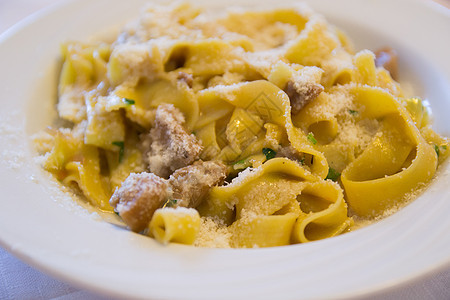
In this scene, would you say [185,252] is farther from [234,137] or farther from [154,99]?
[154,99]

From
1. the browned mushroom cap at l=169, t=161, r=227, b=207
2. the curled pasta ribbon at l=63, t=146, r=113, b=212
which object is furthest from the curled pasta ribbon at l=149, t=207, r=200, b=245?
the curled pasta ribbon at l=63, t=146, r=113, b=212

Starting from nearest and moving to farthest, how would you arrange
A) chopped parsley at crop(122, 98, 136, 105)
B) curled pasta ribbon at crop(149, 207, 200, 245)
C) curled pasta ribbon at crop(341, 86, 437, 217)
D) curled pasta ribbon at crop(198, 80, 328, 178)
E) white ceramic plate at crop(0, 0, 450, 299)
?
1. white ceramic plate at crop(0, 0, 450, 299)
2. curled pasta ribbon at crop(149, 207, 200, 245)
3. curled pasta ribbon at crop(341, 86, 437, 217)
4. curled pasta ribbon at crop(198, 80, 328, 178)
5. chopped parsley at crop(122, 98, 136, 105)

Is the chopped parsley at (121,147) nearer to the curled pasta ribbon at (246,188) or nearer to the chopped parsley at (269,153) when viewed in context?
the curled pasta ribbon at (246,188)

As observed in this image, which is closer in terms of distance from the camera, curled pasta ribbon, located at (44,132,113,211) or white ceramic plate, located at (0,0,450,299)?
white ceramic plate, located at (0,0,450,299)

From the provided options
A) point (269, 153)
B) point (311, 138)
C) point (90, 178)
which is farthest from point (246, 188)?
point (90, 178)

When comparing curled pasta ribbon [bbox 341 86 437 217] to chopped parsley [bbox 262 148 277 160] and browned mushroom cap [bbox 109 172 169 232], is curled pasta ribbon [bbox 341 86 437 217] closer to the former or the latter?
chopped parsley [bbox 262 148 277 160]

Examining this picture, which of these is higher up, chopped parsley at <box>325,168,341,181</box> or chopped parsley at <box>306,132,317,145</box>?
chopped parsley at <box>306,132,317,145</box>
